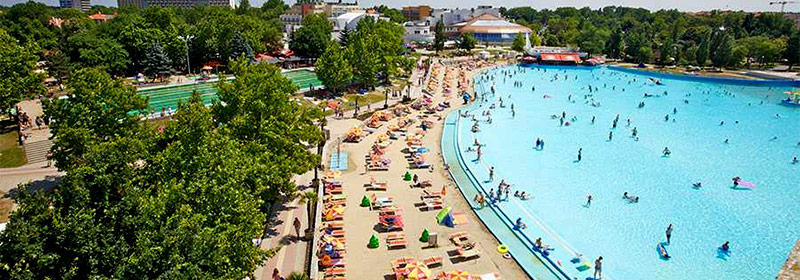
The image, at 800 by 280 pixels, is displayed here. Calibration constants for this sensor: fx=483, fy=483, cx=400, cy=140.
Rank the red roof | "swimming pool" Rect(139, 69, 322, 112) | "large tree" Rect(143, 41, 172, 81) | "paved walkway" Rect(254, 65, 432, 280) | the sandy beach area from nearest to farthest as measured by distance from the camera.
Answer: "paved walkway" Rect(254, 65, 432, 280) → the sandy beach area → "swimming pool" Rect(139, 69, 322, 112) → "large tree" Rect(143, 41, 172, 81) → the red roof

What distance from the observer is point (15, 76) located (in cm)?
3039

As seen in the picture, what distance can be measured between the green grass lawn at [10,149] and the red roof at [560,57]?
76.6m

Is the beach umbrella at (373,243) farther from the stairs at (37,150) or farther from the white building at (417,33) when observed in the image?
the white building at (417,33)

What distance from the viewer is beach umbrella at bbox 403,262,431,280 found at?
687 inches

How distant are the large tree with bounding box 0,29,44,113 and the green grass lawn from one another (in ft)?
5.71

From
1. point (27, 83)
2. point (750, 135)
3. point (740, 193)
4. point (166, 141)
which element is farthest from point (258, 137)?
point (750, 135)

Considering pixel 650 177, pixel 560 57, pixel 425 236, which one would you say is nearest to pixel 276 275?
pixel 425 236

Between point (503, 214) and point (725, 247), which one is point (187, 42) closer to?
point (503, 214)

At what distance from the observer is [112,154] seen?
1270cm

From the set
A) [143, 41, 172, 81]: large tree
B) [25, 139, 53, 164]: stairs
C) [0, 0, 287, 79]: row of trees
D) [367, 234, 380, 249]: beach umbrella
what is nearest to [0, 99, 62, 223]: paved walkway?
[25, 139, 53, 164]: stairs

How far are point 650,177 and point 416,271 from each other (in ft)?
69.4

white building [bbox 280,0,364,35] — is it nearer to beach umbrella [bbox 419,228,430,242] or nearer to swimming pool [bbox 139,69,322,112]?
swimming pool [bbox 139,69,322,112]

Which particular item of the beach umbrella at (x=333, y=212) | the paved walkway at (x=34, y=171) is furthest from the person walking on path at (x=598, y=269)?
the paved walkway at (x=34, y=171)

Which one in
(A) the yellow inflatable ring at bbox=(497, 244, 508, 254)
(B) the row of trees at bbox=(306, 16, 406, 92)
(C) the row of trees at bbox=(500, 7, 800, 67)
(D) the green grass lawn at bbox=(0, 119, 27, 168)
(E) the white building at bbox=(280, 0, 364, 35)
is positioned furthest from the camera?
(E) the white building at bbox=(280, 0, 364, 35)
